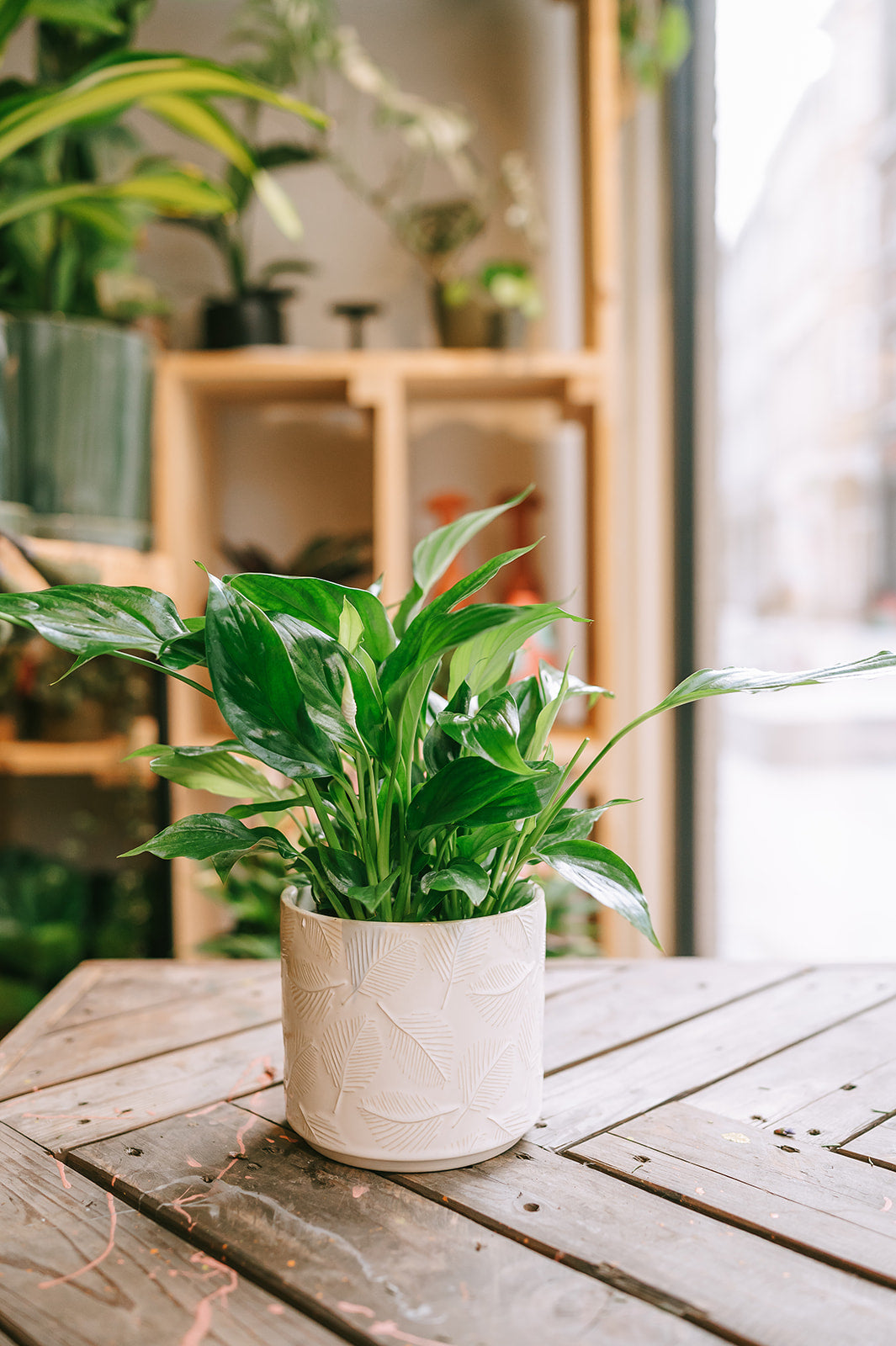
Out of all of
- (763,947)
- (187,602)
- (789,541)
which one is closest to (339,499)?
(187,602)

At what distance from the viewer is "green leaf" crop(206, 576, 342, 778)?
533 millimetres

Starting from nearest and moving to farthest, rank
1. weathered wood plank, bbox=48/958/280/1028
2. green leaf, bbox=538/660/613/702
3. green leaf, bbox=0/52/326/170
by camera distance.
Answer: green leaf, bbox=538/660/613/702, weathered wood plank, bbox=48/958/280/1028, green leaf, bbox=0/52/326/170

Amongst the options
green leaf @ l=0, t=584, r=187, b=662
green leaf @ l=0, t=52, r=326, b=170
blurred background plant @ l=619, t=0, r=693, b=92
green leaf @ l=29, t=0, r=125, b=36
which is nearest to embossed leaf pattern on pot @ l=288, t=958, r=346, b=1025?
green leaf @ l=0, t=584, r=187, b=662

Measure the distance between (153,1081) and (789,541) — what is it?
1651 millimetres

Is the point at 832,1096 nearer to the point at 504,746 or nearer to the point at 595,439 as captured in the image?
the point at 504,746

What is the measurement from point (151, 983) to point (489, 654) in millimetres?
563

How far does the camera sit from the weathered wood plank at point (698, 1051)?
68 centimetres

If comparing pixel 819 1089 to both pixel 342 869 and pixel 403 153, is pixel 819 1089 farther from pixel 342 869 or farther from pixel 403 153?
pixel 403 153

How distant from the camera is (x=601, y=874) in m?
0.58

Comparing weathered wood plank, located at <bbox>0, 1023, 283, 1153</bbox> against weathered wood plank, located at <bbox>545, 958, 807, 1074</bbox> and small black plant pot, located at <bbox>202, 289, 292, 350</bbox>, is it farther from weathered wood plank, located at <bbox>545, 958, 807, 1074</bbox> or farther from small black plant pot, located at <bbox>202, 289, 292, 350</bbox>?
small black plant pot, located at <bbox>202, 289, 292, 350</bbox>

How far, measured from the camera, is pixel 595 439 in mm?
1733

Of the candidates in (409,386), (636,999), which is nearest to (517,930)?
(636,999)

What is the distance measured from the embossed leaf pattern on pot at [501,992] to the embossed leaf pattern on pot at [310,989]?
0.27 feet

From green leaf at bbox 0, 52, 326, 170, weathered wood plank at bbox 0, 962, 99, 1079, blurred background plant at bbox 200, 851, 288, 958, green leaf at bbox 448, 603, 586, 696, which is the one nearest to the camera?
green leaf at bbox 448, 603, 586, 696
